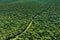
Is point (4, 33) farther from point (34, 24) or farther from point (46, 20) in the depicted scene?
point (46, 20)

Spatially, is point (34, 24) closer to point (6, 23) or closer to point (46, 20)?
point (46, 20)

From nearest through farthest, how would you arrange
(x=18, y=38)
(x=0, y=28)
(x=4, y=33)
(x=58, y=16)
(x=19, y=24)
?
(x=18, y=38)
(x=4, y=33)
(x=0, y=28)
(x=19, y=24)
(x=58, y=16)

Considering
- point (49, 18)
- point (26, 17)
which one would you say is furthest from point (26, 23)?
point (49, 18)

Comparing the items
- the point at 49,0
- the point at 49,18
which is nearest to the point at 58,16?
the point at 49,18

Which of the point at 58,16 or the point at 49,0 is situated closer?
the point at 58,16

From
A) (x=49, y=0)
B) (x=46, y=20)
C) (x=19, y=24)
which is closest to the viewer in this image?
(x=19, y=24)

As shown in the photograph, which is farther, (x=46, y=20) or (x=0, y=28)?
(x=46, y=20)

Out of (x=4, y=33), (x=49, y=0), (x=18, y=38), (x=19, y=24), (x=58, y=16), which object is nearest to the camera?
(x=18, y=38)

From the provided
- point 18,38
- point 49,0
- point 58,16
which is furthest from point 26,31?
point 49,0

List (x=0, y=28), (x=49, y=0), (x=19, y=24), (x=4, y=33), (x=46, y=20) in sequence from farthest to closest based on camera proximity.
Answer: (x=49, y=0)
(x=46, y=20)
(x=19, y=24)
(x=0, y=28)
(x=4, y=33)
